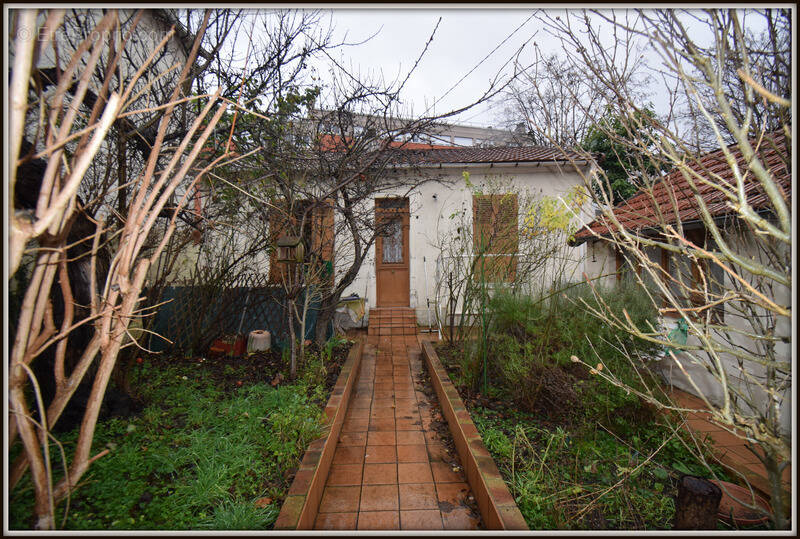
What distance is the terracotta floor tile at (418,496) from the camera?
8.50 feet

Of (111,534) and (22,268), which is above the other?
(22,268)

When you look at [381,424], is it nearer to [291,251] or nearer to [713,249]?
[291,251]

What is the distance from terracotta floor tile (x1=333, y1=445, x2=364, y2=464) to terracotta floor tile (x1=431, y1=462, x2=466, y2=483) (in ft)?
2.07

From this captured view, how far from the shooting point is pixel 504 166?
8.77 m

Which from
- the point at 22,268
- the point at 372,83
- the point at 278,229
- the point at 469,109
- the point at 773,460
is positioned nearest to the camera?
the point at 773,460

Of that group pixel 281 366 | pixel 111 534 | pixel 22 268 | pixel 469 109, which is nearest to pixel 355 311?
pixel 281 366

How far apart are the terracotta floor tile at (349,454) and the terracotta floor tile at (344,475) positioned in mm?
64

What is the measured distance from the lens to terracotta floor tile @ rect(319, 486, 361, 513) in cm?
256

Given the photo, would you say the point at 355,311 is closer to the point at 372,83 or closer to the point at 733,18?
the point at 372,83

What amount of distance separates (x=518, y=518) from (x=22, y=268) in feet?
10.1

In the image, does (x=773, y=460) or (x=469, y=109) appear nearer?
(x=773, y=460)

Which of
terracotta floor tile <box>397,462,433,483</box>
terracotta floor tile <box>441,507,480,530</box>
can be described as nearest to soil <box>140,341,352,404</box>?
terracotta floor tile <box>397,462,433,483</box>

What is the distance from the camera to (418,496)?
8.85ft

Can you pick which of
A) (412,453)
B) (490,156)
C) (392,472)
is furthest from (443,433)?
(490,156)
